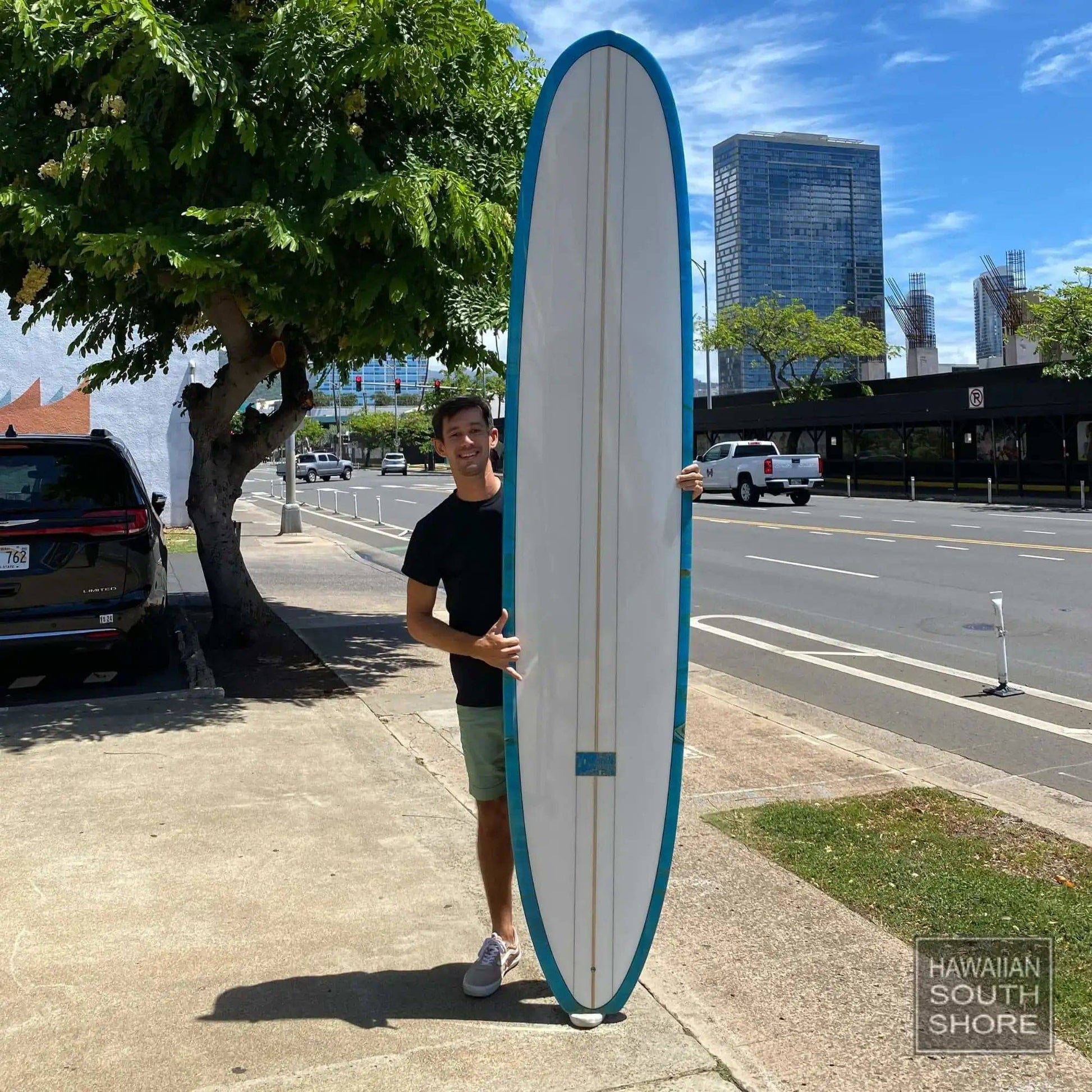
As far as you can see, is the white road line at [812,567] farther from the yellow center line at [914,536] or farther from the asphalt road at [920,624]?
the yellow center line at [914,536]

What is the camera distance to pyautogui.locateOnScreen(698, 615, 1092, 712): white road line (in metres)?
8.06

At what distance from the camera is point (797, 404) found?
141 ft

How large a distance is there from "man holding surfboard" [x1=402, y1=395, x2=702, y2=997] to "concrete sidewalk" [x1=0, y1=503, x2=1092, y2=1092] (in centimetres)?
37

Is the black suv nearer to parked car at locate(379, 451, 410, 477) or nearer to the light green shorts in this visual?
the light green shorts

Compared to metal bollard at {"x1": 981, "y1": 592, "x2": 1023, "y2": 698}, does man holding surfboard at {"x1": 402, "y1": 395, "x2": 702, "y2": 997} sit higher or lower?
higher

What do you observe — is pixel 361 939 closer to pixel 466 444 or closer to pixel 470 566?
pixel 470 566

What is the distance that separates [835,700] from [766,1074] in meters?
5.40

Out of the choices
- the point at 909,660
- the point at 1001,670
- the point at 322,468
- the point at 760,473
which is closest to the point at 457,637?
the point at 1001,670

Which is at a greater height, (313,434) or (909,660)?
(313,434)

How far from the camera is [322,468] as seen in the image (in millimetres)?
65188

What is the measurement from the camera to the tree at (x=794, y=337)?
184 feet

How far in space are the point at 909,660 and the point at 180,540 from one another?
15309 millimetres

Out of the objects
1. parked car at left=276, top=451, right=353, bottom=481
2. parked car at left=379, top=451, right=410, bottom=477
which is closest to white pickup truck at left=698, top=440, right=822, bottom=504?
parked car at left=276, top=451, right=353, bottom=481

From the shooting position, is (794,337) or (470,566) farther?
(794,337)
